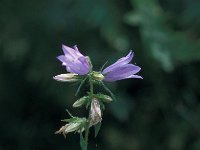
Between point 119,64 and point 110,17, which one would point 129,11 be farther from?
point 119,64

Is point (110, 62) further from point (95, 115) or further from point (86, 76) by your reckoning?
point (95, 115)

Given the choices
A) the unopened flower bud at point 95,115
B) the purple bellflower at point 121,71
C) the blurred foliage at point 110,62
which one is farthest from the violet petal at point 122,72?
the blurred foliage at point 110,62

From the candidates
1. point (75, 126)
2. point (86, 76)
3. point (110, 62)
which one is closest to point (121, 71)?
point (86, 76)

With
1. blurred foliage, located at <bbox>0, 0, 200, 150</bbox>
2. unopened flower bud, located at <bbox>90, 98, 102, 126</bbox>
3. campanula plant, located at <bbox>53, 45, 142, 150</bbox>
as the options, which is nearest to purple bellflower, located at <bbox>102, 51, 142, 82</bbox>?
campanula plant, located at <bbox>53, 45, 142, 150</bbox>

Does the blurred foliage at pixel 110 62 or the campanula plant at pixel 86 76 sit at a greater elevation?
the blurred foliage at pixel 110 62

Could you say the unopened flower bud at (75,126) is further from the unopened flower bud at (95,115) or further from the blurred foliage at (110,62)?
the blurred foliage at (110,62)
